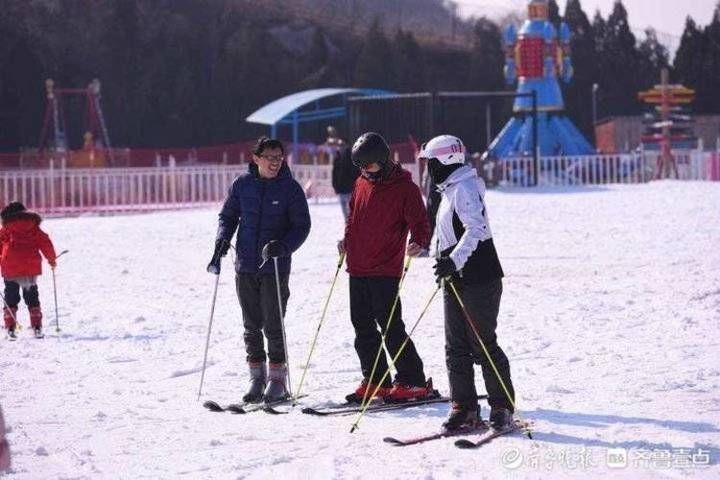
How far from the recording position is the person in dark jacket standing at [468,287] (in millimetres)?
5871

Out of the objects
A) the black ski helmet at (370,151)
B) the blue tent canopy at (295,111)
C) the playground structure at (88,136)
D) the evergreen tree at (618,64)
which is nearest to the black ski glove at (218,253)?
the black ski helmet at (370,151)

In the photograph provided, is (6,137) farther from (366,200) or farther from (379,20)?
(366,200)

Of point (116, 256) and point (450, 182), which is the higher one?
point (450, 182)

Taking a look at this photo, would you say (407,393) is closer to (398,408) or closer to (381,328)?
(398,408)

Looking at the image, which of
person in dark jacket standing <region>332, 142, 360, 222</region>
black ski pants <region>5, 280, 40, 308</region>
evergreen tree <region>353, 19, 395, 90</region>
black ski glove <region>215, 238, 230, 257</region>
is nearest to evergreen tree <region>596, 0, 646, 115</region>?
evergreen tree <region>353, 19, 395, 90</region>

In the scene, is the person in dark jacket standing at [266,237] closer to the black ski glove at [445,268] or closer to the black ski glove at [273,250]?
the black ski glove at [273,250]

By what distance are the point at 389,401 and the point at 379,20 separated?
5080 cm

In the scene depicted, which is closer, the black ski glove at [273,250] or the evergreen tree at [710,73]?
the black ski glove at [273,250]

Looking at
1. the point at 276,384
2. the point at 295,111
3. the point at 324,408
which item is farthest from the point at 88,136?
the point at 324,408

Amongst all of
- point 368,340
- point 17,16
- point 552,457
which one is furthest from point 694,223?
point 17,16

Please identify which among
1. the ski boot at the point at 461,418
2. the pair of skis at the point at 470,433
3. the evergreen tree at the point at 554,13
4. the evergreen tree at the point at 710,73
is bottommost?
the pair of skis at the point at 470,433

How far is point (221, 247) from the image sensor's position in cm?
Answer: 706

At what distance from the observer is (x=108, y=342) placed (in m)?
9.58

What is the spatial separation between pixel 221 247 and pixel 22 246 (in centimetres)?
373
